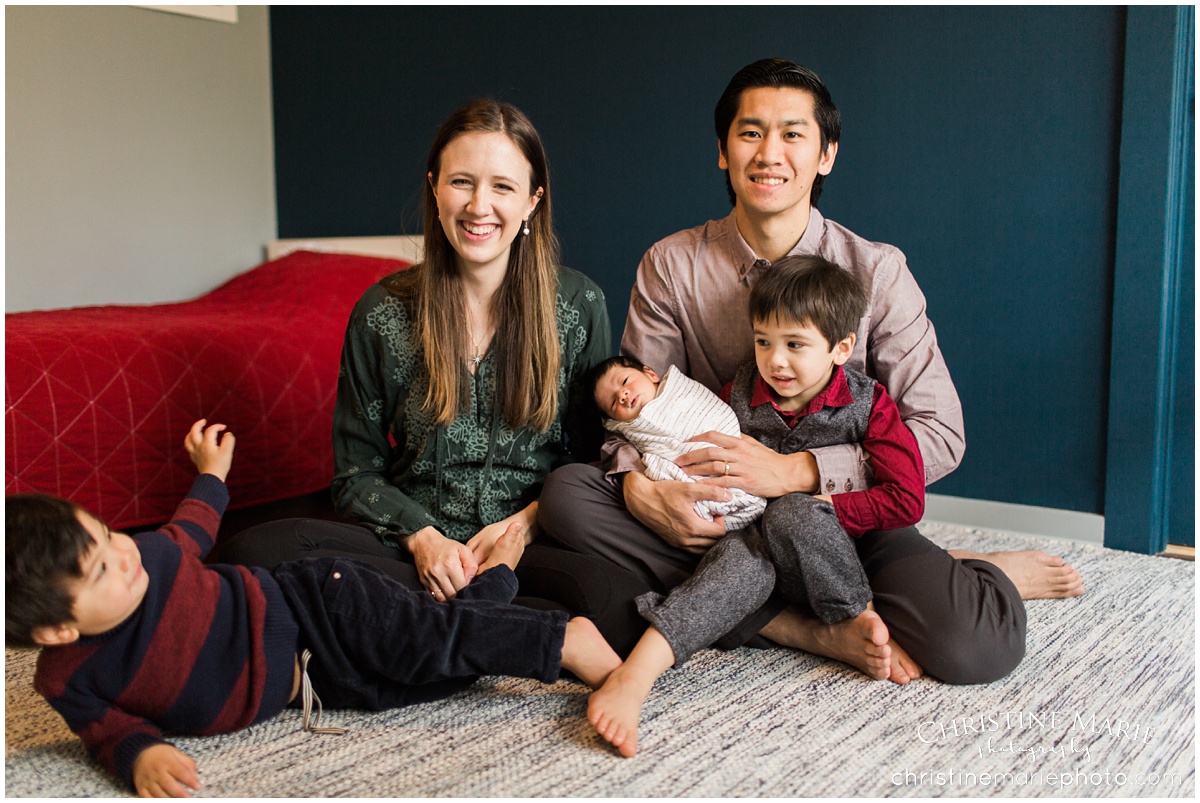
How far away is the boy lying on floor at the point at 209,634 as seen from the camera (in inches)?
39.5

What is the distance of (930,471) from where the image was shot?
1.56 m

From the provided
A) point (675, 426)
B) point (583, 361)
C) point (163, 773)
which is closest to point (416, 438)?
point (583, 361)

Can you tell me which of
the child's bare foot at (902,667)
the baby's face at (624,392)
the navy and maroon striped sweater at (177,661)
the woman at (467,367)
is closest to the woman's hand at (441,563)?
the woman at (467,367)

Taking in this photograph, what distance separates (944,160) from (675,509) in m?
1.34

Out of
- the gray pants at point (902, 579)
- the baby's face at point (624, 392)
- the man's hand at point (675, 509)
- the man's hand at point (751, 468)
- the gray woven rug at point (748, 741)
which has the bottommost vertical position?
the gray woven rug at point (748, 741)

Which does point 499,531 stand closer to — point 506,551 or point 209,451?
point 506,551

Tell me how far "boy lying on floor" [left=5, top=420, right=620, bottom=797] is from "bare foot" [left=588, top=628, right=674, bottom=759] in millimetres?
48

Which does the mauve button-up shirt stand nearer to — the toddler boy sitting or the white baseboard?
the toddler boy sitting

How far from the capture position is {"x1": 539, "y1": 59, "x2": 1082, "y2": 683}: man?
1372mm

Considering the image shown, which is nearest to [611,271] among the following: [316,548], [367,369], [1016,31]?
[1016,31]

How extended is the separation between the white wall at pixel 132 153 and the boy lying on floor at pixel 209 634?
2.43 metres

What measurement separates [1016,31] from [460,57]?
1.82 m

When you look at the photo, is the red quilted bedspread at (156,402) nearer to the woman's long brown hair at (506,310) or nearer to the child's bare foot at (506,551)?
the woman's long brown hair at (506,310)

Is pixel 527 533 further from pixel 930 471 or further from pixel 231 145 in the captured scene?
pixel 231 145
